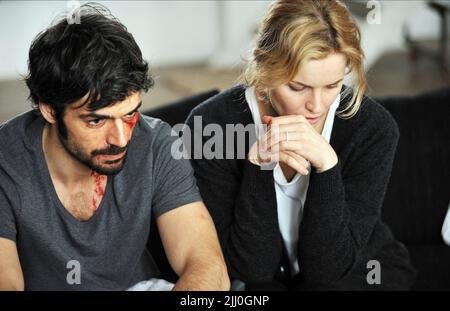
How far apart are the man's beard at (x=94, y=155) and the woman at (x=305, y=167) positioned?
28 cm

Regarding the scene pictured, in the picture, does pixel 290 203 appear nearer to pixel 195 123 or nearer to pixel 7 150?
pixel 195 123

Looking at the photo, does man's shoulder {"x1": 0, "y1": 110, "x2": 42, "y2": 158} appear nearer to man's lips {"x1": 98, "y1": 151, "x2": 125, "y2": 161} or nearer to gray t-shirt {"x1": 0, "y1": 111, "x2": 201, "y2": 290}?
gray t-shirt {"x1": 0, "y1": 111, "x2": 201, "y2": 290}

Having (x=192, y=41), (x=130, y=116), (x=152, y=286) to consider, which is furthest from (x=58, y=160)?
(x=192, y=41)

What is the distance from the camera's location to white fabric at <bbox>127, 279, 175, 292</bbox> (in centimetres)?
155

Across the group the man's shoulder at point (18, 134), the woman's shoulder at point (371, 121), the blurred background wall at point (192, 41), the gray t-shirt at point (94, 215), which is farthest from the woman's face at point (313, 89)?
the blurred background wall at point (192, 41)

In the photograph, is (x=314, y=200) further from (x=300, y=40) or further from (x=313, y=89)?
(x=300, y=40)

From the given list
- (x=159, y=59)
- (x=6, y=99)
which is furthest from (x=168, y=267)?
(x=159, y=59)

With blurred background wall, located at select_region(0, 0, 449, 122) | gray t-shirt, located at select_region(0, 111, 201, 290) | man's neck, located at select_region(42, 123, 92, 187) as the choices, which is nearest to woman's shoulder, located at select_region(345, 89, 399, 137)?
gray t-shirt, located at select_region(0, 111, 201, 290)

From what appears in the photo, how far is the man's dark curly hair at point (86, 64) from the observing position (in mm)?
1308

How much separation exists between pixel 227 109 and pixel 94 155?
36 centimetres

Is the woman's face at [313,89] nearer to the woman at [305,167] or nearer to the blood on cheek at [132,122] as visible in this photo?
the woman at [305,167]

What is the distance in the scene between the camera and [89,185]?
4.86 ft

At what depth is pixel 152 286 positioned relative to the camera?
5.10 feet

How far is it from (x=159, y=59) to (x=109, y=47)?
372 cm
